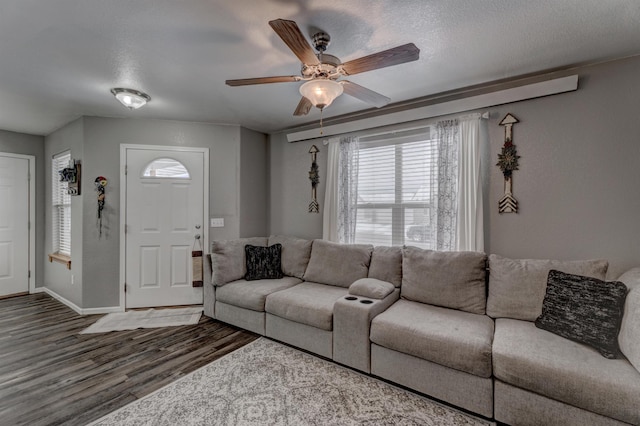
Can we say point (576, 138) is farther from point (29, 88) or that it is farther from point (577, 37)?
point (29, 88)

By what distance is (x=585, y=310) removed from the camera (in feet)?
6.06

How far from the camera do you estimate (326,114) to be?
12.0 ft

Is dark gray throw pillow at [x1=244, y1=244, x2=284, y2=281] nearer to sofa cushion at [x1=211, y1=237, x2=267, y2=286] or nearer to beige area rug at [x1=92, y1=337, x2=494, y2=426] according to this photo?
sofa cushion at [x1=211, y1=237, x2=267, y2=286]

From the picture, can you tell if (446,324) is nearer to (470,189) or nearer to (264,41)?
(470,189)

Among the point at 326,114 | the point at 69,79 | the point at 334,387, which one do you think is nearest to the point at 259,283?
the point at 334,387

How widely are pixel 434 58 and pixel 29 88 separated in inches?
149

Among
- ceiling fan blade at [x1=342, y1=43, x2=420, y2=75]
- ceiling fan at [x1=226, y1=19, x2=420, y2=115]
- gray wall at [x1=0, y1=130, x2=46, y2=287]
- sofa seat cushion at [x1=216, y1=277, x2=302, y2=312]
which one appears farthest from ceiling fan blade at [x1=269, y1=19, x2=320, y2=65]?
gray wall at [x1=0, y1=130, x2=46, y2=287]

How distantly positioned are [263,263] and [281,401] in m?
1.73

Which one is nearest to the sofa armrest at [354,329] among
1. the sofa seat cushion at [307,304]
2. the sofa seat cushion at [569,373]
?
the sofa seat cushion at [307,304]

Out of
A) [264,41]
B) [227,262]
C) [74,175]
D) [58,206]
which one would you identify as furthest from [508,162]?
[58,206]

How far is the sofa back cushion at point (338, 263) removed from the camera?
3.10m

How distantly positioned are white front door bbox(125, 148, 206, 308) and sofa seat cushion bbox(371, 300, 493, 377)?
2785mm

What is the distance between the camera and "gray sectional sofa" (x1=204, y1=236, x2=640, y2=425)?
1578 mm

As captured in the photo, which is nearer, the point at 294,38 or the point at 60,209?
the point at 294,38
